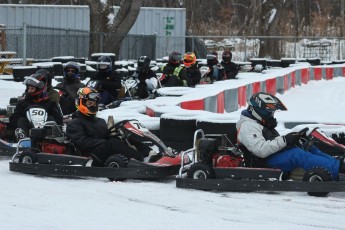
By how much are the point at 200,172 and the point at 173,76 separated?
8.94 metres

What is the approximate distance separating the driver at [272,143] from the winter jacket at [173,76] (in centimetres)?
877

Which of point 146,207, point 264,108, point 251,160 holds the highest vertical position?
point 264,108

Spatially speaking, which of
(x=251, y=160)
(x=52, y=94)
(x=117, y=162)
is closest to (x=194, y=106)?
(x=52, y=94)

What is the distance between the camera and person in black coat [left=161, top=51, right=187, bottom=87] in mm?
16656

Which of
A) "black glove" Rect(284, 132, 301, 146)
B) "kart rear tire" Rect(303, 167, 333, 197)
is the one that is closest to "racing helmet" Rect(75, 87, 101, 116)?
"black glove" Rect(284, 132, 301, 146)

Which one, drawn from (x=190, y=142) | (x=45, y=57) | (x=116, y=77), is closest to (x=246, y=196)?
(x=190, y=142)

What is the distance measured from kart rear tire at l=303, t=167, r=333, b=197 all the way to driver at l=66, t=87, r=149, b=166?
170cm

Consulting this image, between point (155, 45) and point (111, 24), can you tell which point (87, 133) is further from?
point (155, 45)

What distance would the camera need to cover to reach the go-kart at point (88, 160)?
811cm

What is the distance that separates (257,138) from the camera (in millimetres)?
7715

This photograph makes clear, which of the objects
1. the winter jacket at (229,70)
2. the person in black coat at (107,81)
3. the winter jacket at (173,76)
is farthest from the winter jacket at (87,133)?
the winter jacket at (229,70)

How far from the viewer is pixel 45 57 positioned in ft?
85.5

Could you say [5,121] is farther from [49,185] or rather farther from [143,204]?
[143,204]

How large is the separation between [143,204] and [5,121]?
376 cm
